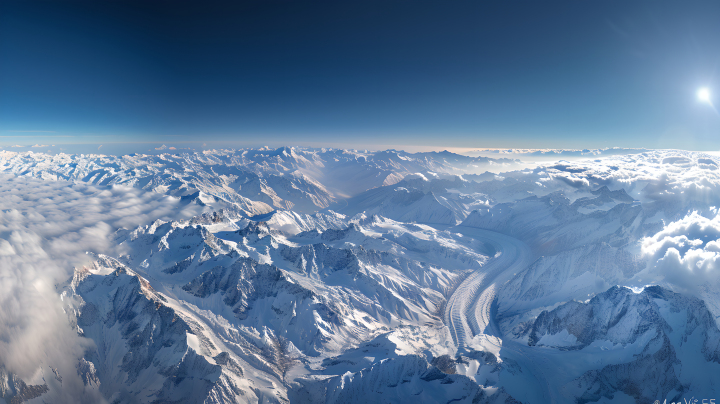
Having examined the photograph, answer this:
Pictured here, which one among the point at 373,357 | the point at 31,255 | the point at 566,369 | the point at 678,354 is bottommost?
the point at 373,357

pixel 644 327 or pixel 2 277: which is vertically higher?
pixel 2 277

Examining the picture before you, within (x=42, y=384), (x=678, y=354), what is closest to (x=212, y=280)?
(x=42, y=384)

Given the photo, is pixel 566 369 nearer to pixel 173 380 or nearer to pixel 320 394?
pixel 320 394

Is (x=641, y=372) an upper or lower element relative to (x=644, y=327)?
lower

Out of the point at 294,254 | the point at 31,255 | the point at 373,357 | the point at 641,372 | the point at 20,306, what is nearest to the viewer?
the point at 641,372

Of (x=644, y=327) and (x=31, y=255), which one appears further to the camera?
(x=31, y=255)

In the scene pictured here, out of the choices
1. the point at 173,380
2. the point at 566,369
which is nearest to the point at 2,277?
the point at 173,380

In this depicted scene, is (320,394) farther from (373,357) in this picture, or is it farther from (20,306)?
(20,306)

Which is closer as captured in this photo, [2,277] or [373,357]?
[2,277]

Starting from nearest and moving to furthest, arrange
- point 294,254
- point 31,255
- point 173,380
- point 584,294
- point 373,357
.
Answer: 1. point 173,380
2. point 373,357
3. point 31,255
4. point 584,294
5. point 294,254
